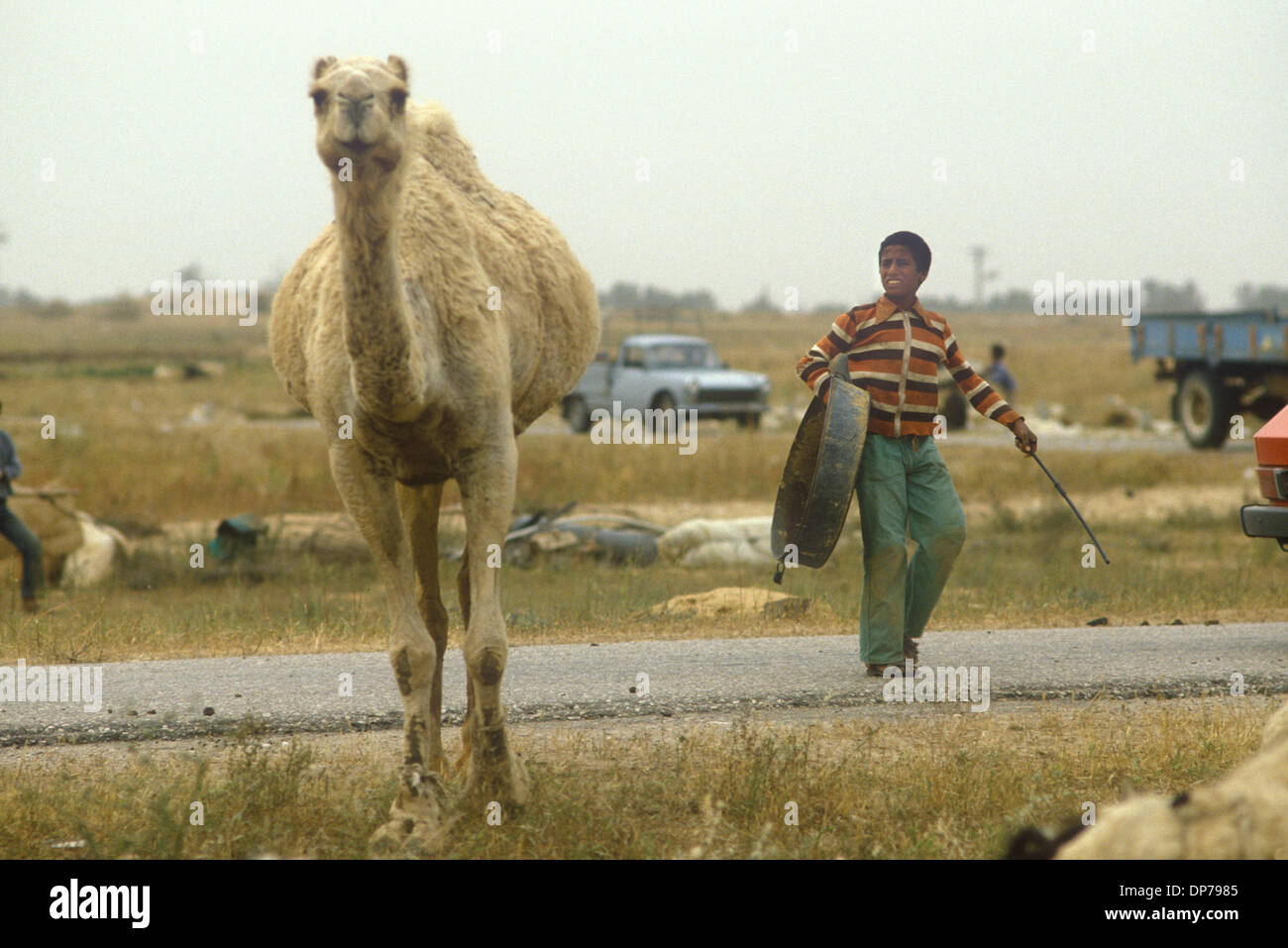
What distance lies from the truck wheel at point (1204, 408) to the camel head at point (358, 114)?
23.2 m

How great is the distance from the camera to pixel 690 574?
13.4 m

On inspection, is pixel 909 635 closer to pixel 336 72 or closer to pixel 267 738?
pixel 267 738

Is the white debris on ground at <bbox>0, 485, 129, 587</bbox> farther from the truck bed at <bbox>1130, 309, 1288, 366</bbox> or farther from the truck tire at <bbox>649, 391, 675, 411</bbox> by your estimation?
the truck bed at <bbox>1130, 309, 1288, 366</bbox>

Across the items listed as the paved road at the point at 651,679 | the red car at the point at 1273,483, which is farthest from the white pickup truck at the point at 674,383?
the red car at the point at 1273,483

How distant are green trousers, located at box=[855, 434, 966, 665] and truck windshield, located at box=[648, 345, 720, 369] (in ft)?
77.4

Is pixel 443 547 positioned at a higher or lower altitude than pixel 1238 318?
lower

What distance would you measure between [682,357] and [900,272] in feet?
79.1

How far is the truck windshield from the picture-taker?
31.3m

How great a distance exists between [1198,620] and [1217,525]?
24.9 ft

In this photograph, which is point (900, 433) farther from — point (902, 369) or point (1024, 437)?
point (1024, 437)

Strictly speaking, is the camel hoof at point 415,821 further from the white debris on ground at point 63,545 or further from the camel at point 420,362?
the white debris on ground at point 63,545

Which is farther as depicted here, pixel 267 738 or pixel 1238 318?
pixel 1238 318

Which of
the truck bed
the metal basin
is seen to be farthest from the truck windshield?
the metal basin
